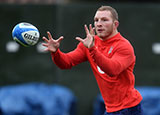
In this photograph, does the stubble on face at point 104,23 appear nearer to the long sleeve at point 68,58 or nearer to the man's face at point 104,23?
the man's face at point 104,23

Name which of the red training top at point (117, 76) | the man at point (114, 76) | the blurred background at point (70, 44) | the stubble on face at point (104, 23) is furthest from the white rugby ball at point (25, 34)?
the blurred background at point (70, 44)

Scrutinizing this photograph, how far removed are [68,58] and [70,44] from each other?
184 inches

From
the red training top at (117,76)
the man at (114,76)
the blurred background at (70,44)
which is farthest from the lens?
the blurred background at (70,44)

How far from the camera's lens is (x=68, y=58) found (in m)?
5.46

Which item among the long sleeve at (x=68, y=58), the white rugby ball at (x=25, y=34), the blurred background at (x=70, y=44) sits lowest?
the blurred background at (x=70, y=44)

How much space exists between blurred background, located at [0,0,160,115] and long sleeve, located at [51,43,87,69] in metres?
4.52

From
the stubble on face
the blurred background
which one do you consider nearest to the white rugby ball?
the stubble on face

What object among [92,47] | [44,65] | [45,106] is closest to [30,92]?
[45,106]

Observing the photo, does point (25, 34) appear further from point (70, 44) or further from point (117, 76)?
point (70, 44)

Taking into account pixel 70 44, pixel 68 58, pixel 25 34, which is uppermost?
pixel 25 34

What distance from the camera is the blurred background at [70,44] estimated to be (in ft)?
33.3

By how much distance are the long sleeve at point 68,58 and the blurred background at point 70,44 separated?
178 inches

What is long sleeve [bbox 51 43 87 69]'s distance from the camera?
5256 millimetres

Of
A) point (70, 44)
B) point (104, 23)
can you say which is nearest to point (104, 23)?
point (104, 23)
